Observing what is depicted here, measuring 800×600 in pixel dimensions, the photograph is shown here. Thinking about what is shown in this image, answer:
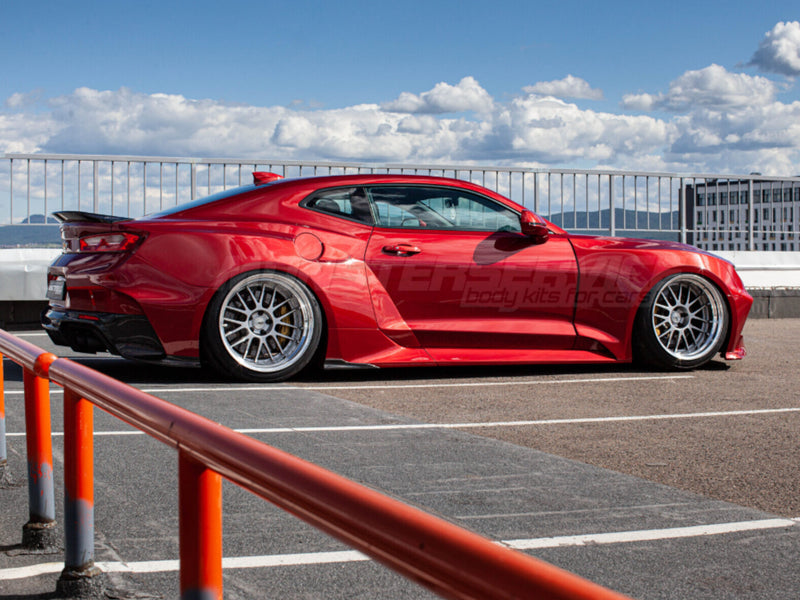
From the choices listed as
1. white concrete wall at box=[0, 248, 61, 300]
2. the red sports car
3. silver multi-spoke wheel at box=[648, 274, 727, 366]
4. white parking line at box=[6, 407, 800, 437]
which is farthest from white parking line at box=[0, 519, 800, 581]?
white concrete wall at box=[0, 248, 61, 300]

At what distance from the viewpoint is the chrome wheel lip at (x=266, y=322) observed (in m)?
6.65

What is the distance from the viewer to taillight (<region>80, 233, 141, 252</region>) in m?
6.59

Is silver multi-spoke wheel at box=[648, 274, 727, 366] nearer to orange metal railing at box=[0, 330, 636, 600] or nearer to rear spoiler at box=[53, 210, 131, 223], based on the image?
rear spoiler at box=[53, 210, 131, 223]

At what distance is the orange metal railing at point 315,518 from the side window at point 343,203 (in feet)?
15.3

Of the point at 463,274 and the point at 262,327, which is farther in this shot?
the point at 463,274

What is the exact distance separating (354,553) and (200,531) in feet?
4.35

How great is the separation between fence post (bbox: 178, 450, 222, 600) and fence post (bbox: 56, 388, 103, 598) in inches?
37.3

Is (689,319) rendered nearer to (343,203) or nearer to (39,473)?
(343,203)

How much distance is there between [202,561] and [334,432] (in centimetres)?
342

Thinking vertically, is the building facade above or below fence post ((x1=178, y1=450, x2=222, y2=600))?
above

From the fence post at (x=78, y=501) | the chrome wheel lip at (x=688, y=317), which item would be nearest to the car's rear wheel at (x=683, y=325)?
the chrome wheel lip at (x=688, y=317)

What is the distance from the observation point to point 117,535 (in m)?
3.27

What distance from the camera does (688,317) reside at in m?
7.66

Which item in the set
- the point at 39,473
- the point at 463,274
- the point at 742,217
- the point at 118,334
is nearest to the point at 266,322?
the point at 118,334
